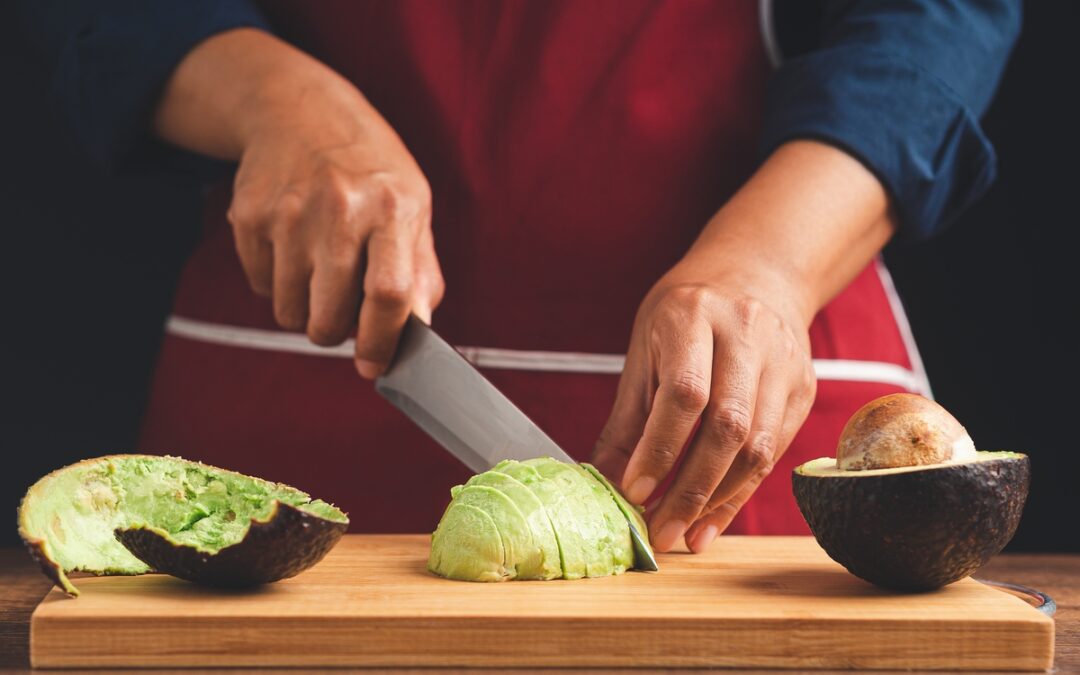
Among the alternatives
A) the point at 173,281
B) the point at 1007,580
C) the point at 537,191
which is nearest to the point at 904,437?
the point at 1007,580

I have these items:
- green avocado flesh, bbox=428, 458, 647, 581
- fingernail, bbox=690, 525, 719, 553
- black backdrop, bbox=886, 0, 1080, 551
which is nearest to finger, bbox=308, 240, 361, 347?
green avocado flesh, bbox=428, 458, 647, 581

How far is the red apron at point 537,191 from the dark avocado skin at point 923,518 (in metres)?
0.73

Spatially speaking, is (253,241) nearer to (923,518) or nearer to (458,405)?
(458,405)

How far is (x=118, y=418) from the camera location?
9.97 feet

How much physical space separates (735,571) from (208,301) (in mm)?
1143

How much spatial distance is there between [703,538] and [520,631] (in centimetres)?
47

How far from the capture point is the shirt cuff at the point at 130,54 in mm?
1974

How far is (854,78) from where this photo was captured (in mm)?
1918

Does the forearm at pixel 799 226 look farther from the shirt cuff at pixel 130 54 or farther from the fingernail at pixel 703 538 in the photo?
the shirt cuff at pixel 130 54

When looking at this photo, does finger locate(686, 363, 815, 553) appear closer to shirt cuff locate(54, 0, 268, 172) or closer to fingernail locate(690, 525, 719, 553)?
fingernail locate(690, 525, 719, 553)

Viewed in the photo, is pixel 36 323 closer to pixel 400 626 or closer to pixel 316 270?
pixel 316 270

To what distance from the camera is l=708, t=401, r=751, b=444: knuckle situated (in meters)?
1.58

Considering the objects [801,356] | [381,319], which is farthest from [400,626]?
[801,356]

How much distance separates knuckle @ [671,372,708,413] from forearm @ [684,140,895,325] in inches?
8.6
